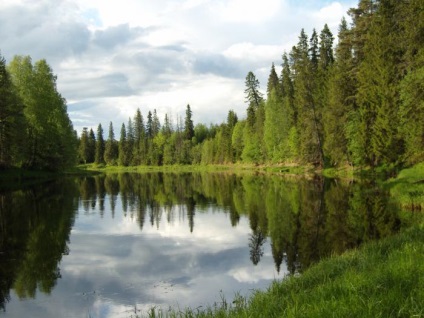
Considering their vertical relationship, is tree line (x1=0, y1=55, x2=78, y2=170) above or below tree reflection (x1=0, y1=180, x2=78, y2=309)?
above

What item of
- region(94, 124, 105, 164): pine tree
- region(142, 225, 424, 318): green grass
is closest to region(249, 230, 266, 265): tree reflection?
region(142, 225, 424, 318): green grass

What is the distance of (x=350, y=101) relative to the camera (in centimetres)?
5500

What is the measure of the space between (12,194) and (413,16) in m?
38.7

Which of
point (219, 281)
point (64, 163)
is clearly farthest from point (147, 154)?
point (219, 281)

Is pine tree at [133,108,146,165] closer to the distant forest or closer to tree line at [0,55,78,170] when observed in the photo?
the distant forest

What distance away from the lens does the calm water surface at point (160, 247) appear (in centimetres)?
1229

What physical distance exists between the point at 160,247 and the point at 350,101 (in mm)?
43318

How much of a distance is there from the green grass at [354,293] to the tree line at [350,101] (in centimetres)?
2305

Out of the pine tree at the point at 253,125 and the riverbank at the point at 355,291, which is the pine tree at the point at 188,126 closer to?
the pine tree at the point at 253,125

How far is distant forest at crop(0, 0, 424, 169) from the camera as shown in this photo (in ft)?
125

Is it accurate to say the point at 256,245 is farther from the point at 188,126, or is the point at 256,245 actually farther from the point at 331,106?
the point at 188,126

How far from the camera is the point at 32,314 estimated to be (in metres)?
10.9

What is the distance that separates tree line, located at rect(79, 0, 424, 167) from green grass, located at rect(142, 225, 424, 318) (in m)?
23.0

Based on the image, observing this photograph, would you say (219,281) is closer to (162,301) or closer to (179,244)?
(162,301)
